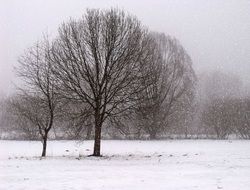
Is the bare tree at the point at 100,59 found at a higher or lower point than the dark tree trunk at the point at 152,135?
higher

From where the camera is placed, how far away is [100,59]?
24797 millimetres

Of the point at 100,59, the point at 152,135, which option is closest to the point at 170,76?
the point at 152,135

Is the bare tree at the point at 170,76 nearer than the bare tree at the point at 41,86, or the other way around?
the bare tree at the point at 41,86

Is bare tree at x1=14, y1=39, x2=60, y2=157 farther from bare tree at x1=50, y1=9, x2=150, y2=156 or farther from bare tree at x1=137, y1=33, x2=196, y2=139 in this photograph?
bare tree at x1=137, y1=33, x2=196, y2=139

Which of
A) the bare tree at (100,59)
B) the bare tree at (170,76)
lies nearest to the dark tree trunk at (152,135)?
the bare tree at (170,76)

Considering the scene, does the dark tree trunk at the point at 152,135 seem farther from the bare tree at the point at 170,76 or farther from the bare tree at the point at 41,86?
the bare tree at the point at 41,86

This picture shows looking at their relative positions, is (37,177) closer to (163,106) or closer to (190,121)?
(163,106)

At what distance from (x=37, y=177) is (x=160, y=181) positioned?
4773mm

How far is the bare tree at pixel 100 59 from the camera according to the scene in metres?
24.2

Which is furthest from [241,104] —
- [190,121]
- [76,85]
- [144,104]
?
[76,85]

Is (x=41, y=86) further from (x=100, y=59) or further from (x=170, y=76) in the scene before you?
(x=170, y=76)

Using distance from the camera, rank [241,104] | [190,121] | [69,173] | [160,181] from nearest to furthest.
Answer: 1. [160,181]
2. [69,173]
3. [241,104]
4. [190,121]

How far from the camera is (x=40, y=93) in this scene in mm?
25766

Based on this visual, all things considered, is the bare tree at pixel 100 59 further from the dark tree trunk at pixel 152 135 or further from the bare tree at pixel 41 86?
the dark tree trunk at pixel 152 135
